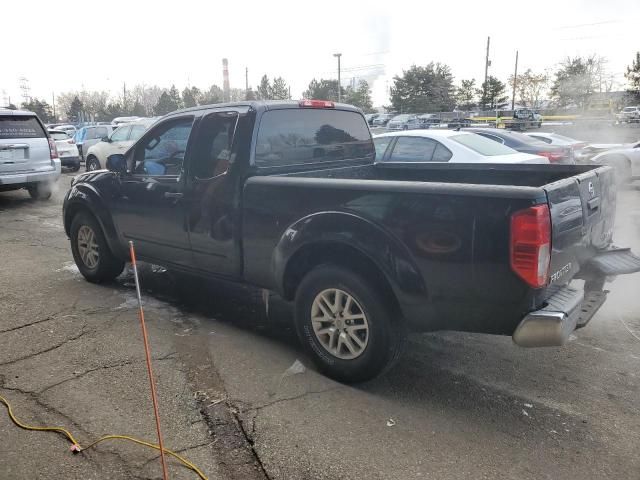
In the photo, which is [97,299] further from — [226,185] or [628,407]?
[628,407]

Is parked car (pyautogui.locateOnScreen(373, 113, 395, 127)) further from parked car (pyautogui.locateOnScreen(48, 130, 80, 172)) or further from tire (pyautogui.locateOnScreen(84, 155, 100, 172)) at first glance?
tire (pyautogui.locateOnScreen(84, 155, 100, 172))

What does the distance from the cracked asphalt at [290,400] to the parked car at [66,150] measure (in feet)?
46.1

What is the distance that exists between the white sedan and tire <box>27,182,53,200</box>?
290 inches

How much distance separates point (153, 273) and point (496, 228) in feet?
15.0

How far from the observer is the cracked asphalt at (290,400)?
277cm

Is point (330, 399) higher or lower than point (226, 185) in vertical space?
lower

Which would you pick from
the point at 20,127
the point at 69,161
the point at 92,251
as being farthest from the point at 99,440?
the point at 69,161

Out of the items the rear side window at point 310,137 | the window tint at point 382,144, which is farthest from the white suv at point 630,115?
the rear side window at point 310,137

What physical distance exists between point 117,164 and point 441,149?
194 inches

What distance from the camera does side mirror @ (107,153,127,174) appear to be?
5008mm

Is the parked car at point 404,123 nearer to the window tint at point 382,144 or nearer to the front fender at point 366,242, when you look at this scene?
the window tint at point 382,144

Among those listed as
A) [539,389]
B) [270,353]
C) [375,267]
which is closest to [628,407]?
[539,389]

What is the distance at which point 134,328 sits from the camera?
4.57m

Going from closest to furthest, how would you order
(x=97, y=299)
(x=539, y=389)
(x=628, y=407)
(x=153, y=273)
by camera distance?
(x=628, y=407), (x=539, y=389), (x=97, y=299), (x=153, y=273)
